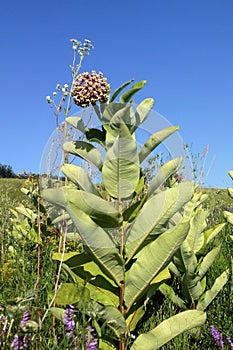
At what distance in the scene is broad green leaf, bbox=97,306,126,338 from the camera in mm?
2062

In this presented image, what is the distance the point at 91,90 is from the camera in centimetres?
241

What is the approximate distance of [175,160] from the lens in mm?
2199

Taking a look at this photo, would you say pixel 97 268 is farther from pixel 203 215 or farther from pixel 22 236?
pixel 22 236

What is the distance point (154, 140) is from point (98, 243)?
55 centimetres

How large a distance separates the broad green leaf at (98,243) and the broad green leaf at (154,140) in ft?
1.29

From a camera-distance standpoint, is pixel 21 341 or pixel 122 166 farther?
pixel 122 166

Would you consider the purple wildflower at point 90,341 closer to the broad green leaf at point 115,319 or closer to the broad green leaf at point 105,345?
the broad green leaf at point 115,319

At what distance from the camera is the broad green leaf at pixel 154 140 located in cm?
219

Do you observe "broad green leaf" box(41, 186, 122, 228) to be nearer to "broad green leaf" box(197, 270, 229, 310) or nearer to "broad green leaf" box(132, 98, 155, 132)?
"broad green leaf" box(132, 98, 155, 132)

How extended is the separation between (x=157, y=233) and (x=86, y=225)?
1.19 ft

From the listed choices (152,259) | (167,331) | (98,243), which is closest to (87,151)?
(98,243)

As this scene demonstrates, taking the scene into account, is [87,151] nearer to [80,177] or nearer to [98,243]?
[80,177]

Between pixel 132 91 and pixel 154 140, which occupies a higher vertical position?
pixel 132 91

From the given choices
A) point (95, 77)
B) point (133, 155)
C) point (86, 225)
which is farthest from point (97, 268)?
point (95, 77)
